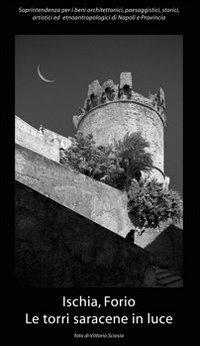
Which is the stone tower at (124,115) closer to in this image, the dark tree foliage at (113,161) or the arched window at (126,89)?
the arched window at (126,89)

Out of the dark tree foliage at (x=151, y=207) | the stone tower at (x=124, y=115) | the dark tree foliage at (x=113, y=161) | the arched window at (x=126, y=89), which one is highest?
the arched window at (x=126, y=89)

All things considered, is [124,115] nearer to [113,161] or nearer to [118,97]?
[118,97]

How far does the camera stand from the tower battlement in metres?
21.9

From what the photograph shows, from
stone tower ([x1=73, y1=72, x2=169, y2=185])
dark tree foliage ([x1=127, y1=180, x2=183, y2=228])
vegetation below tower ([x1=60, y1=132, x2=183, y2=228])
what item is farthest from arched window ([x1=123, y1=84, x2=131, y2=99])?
dark tree foliage ([x1=127, y1=180, x2=183, y2=228])

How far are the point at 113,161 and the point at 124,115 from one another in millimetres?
6550

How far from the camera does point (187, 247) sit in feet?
9.82

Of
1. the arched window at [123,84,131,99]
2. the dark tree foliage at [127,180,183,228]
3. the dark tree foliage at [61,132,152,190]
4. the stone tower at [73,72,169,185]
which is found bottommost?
the dark tree foliage at [127,180,183,228]

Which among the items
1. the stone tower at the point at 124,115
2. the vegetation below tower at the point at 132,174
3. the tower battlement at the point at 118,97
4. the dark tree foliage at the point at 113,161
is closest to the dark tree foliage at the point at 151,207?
the vegetation below tower at the point at 132,174

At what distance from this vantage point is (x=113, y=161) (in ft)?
49.5

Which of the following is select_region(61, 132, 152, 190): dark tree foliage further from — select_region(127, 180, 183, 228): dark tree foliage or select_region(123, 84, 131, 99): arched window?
select_region(123, 84, 131, 99): arched window

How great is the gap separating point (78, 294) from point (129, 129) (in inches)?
715

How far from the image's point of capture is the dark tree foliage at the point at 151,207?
1317cm

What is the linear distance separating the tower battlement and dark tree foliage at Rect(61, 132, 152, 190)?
589 centimetres

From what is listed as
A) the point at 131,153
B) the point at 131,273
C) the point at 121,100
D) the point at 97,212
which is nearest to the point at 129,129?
the point at 121,100
